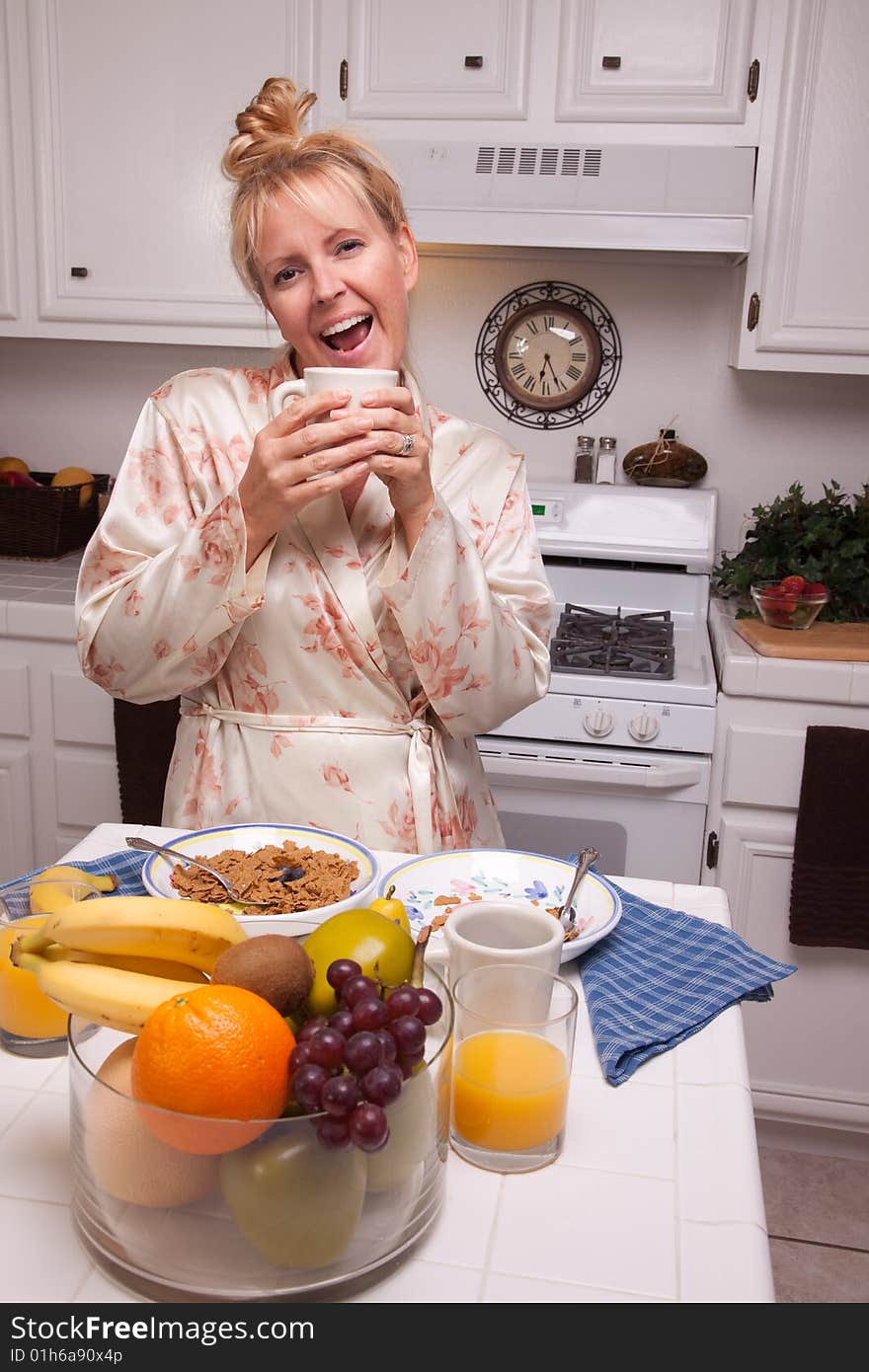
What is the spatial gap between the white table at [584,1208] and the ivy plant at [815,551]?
1.76m

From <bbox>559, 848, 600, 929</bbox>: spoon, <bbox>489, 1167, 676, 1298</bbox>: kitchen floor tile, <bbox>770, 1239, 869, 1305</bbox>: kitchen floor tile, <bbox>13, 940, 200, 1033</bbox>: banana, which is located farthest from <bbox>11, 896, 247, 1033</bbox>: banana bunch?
<bbox>770, 1239, 869, 1305</bbox>: kitchen floor tile

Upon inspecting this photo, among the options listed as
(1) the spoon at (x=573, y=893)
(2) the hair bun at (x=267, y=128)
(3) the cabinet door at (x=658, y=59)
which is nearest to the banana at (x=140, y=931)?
(1) the spoon at (x=573, y=893)

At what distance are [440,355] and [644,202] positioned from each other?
2.38ft

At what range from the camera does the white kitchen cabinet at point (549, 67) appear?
7.72 feet

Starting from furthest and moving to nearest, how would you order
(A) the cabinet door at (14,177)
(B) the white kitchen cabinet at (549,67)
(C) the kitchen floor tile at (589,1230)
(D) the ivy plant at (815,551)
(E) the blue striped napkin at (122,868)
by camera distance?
(A) the cabinet door at (14,177) → (D) the ivy plant at (815,551) → (B) the white kitchen cabinet at (549,67) → (E) the blue striped napkin at (122,868) → (C) the kitchen floor tile at (589,1230)

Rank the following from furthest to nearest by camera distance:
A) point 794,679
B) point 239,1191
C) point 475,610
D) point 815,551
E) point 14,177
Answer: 1. point 14,177
2. point 815,551
3. point 794,679
4. point 475,610
5. point 239,1191

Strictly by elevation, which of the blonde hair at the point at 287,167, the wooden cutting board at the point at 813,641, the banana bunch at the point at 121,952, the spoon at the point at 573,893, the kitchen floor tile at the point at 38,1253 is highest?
the blonde hair at the point at 287,167

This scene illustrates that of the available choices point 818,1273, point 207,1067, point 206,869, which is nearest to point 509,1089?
point 207,1067

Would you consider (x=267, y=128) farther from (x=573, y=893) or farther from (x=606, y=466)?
(x=606, y=466)

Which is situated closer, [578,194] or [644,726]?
[644,726]

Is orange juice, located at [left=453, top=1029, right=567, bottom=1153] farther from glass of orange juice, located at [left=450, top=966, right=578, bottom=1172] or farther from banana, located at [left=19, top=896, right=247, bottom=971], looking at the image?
banana, located at [left=19, top=896, right=247, bottom=971]

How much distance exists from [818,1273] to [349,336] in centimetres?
172

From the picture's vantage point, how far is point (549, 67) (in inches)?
94.6

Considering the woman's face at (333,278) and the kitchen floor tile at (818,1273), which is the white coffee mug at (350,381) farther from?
the kitchen floor tile at (818,1273)
